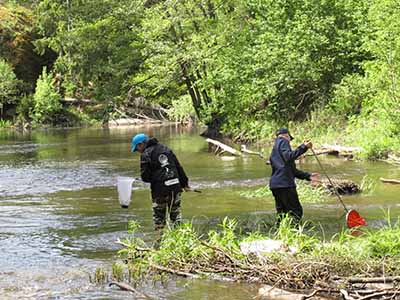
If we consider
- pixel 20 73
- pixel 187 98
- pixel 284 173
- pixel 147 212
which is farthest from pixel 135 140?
pixel 20 73

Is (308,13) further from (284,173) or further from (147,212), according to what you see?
(284,173)

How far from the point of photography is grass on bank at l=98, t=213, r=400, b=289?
22.8 feet

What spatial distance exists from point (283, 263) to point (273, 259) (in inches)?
8.1

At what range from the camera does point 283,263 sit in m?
7.17

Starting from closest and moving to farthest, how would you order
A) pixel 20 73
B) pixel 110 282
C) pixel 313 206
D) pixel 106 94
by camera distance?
pixel 110 282 < pixel 313 206 < pixel 106 94 < pixel 20 73

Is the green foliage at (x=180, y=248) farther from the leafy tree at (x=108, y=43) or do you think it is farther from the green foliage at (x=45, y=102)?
the green foliage at (x=45, y=102)

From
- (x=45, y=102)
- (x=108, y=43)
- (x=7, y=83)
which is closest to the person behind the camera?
(x=108, y=43)

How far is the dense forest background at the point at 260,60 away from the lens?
21625 mm

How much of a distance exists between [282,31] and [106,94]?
11411 millimetres

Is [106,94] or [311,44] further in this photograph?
[106,94]

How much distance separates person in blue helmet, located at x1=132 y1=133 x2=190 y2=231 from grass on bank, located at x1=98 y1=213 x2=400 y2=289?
2.26 ft

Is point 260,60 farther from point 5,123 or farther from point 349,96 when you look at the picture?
point 5,123

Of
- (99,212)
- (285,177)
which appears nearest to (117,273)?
(285,177)

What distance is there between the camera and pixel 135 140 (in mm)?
9227
